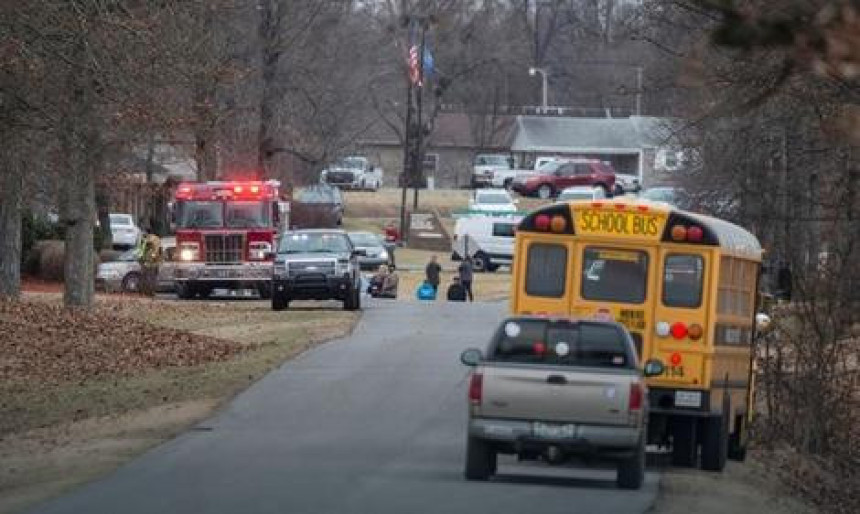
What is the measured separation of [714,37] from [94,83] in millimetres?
18373

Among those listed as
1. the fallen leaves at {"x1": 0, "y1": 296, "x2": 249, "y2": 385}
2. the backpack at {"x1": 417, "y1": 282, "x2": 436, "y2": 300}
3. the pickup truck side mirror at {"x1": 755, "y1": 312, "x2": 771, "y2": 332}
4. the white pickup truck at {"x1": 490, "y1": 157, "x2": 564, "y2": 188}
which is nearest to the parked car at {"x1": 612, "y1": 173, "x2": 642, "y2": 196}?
the white pickup truck at {"x1": 490, "y1": 157, "x2": 564, "y2": 188}

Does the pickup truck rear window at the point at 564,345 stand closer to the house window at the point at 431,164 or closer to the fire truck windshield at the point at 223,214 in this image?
the fire truck windshield at the point at 223,214

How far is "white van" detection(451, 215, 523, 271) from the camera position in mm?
64000

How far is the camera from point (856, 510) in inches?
914

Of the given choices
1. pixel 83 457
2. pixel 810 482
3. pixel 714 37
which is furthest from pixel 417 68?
pixel 714 37

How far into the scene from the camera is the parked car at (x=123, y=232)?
2686 inches

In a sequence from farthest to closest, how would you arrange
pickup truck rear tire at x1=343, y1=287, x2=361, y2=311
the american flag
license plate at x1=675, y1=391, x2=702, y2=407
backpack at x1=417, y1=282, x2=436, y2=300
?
1. the american flag
2. backpack at x1=417, y1=282, x2=436, y2=300
3. pickup truck rear tire at x1=343, y1=287, x2=361, y2=311
4. license plate at x1=675, y1=391, x2=702, y2=407

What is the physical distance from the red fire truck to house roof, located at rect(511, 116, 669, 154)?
5374 cm

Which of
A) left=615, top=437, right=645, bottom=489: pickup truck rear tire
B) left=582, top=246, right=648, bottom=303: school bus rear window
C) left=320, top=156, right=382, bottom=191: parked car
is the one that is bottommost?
left=615, top=437, right=645, bottom=489: pickup truck rear tire

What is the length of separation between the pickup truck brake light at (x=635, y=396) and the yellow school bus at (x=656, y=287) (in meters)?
2.67

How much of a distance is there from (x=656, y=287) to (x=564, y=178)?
62559 mm

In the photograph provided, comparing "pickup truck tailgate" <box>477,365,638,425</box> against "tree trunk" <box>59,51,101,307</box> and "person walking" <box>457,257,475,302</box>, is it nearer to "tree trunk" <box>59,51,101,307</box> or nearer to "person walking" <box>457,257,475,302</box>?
"tree trunk" <box>59,51,101,307</box>

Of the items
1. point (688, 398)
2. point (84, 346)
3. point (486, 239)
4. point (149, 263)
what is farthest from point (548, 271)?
point (486, 239)

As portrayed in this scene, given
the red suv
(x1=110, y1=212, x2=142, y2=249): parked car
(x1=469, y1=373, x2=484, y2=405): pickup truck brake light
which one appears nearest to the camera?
(x1=469, y1=373, x2=484, y2=405): pickup truck brake light
